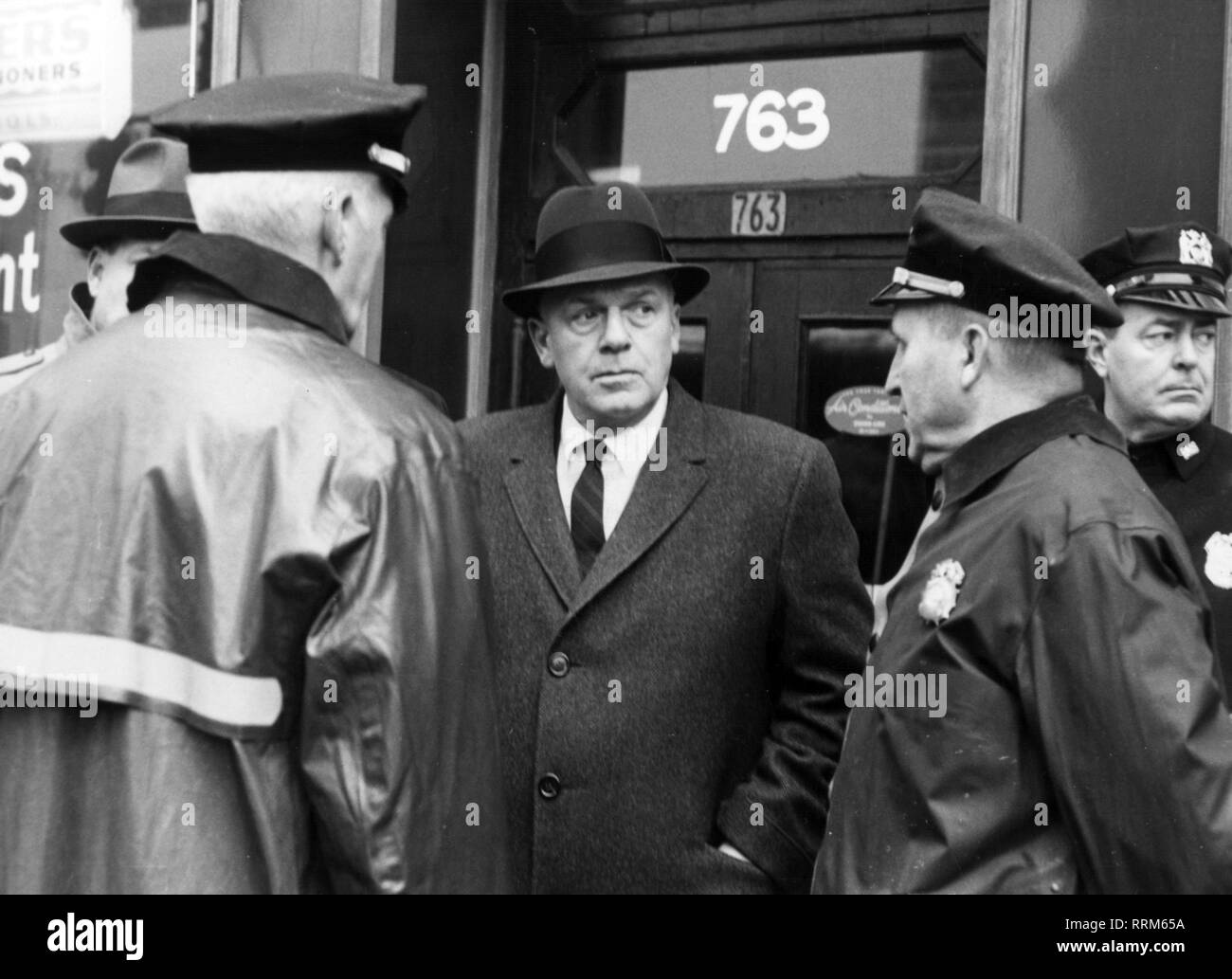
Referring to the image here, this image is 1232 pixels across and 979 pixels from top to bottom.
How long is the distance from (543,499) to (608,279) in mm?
486

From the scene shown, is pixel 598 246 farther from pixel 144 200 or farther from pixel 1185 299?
pixel 144 200

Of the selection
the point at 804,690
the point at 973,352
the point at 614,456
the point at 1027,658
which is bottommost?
the point at 804,690

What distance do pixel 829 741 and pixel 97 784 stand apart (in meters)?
1.52

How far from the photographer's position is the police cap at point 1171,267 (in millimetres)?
3445

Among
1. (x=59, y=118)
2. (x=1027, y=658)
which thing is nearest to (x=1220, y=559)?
(x=1027, y=658)

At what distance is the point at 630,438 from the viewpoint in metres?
3.15

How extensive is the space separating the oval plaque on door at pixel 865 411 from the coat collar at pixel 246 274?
2.76 m

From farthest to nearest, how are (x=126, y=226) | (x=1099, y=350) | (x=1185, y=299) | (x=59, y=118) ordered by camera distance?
1. (x=59, y=118)
2. (x=126, y=226)
3. (x=1099, y=350)
4. (x=1185, y=299)

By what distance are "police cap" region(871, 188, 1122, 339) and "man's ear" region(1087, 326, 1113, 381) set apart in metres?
1.19

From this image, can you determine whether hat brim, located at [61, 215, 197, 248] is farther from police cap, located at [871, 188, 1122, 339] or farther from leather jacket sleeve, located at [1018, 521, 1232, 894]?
leather jacket sleeve, located at [1018, 521, 1232, 894]

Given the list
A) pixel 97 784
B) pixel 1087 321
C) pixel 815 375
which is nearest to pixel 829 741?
pixel 1087 321

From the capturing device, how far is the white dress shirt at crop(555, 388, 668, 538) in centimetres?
311

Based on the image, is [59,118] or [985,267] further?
[59,118]

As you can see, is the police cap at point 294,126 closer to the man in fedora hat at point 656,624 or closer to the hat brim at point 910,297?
the hat brim at point 910,297
